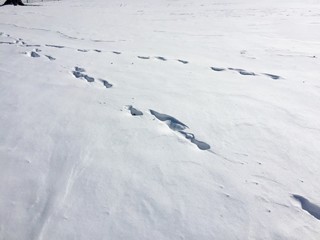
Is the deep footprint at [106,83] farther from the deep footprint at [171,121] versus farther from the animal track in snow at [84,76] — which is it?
the deep footprint at [171,121]

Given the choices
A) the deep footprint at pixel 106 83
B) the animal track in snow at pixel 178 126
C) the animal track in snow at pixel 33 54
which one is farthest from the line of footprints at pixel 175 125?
the animal track in snow at pixel 33 54

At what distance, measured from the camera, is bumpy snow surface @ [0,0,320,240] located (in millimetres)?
1773

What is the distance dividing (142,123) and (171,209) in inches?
44.5

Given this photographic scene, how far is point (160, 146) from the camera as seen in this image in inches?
97.4

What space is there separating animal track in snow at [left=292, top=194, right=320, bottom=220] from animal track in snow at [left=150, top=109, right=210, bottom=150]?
0.77 meters

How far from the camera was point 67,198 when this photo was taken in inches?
76.4

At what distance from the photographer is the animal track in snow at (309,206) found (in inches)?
71.5

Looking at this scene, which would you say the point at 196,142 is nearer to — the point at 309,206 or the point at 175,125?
the point at 175,125

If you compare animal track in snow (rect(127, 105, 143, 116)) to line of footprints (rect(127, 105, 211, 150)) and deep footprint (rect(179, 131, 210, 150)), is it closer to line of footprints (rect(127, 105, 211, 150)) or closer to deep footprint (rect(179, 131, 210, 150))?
line of footprints (rect(127, 105, 211, 150))

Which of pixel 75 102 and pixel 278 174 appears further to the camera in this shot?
pixel 75 102

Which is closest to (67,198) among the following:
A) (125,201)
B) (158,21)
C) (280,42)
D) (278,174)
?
(125,201)

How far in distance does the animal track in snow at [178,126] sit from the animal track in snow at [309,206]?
30.2 inches

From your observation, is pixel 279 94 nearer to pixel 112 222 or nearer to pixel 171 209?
pixel 171 209

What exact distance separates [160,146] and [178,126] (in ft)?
1.23
